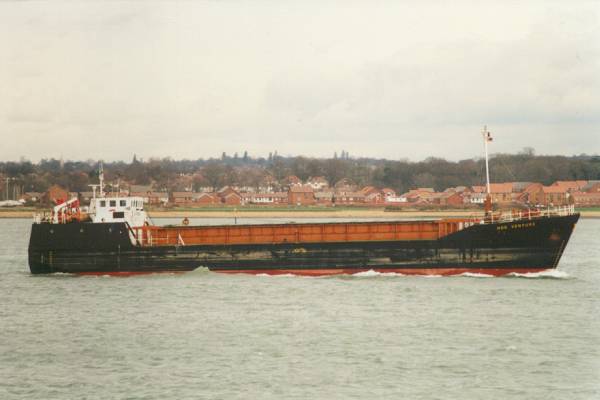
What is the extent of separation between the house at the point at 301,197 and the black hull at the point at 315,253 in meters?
116

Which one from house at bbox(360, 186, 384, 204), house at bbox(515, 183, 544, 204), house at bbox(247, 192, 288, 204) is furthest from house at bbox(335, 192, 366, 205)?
house at bbox(515, 183, 544, 204)

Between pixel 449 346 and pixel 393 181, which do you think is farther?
pixel 393 181

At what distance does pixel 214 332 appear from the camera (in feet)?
94.1

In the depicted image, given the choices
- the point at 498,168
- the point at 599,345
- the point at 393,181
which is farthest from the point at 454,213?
the point at 599,345

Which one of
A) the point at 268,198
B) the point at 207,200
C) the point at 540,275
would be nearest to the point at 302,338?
the point at 540,275

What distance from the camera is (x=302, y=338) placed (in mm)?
27516

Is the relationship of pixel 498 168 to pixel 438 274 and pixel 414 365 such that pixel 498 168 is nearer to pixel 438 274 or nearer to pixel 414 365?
pixel 438 274

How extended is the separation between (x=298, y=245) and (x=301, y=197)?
11928 cm

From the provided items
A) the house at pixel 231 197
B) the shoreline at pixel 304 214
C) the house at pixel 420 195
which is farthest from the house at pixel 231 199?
the house at pixel 420 195

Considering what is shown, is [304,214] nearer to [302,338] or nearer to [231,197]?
[231,197]

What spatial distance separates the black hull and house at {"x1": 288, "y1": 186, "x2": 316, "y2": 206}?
11571 cm

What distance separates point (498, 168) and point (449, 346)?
139314 millimetres

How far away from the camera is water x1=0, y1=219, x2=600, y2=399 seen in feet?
73.5

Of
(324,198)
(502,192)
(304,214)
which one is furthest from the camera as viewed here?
(324,198)
